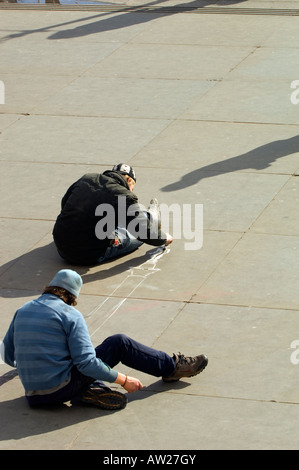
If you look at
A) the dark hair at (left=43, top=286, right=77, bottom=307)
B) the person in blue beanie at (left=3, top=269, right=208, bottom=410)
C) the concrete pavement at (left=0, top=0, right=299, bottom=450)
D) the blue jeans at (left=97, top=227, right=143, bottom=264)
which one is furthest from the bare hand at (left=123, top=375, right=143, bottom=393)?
the blue jeans at (left=97, top=227, right=143, bottom=264)

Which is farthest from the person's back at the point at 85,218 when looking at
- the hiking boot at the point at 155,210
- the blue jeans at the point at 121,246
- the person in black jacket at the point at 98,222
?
the hiking boot at the point at 155,210

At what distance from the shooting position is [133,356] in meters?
6.44

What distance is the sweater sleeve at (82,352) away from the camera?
6055 mm

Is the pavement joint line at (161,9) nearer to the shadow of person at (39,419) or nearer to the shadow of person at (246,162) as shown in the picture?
the shadow of person at (246,162)

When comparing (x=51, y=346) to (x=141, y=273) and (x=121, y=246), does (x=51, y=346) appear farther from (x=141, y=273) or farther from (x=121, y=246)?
(x=121, y=246)

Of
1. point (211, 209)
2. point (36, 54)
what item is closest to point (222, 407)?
point (211, 209)

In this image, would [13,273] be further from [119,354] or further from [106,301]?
[119,354]

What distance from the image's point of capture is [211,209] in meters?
9.68

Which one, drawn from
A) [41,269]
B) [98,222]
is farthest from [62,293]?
[41,269]

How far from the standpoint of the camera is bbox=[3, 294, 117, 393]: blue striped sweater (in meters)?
6.06

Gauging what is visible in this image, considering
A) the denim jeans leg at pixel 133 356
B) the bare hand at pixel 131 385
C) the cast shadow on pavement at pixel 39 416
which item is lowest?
the cast shadow on pavement at pixel 39 416

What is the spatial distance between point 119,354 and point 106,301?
1.56 meters

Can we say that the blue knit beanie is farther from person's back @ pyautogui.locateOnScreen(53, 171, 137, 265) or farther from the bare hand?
person's back @ pyautogui.locateOnScreen(53, 171, 137, 265)

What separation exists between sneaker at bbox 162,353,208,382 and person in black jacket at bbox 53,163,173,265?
7.09 ft
